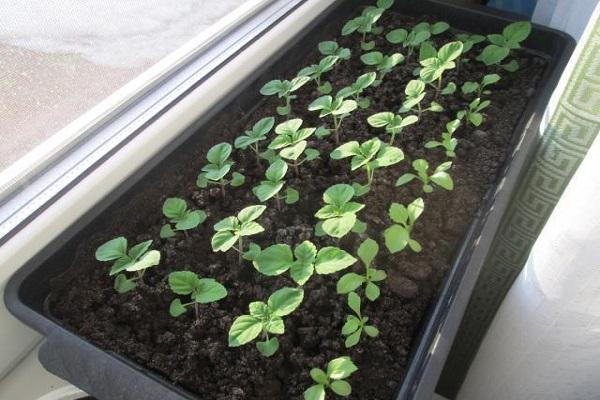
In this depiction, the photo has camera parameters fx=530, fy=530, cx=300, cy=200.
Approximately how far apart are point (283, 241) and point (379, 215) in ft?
0.51

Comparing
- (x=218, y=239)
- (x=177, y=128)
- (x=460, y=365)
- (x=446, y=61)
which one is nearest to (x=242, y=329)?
(x=218, y=239)

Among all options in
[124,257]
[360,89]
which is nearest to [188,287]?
[124,257]

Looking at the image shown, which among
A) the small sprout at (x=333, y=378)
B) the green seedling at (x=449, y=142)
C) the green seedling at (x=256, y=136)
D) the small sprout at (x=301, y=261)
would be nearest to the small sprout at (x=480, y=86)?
the green seedling at (x=449, y=142)

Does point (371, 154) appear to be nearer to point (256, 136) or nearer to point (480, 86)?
point (256, 136)

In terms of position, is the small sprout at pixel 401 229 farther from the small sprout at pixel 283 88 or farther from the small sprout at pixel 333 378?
the small sprout at pixel 283 88

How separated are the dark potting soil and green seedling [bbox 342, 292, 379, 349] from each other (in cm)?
2

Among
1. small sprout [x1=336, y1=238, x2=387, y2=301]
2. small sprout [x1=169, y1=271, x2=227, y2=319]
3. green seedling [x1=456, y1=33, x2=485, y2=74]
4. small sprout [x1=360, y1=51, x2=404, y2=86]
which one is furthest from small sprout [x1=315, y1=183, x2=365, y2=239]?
green seedling [x1=456, y1=33, x2=485, y2=74]

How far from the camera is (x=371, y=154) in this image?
772mm

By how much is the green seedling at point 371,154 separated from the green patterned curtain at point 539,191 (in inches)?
9.4

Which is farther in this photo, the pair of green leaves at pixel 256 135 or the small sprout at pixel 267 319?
the pair of green leaves at pixel 256 135

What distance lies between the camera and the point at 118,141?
769 millimetres

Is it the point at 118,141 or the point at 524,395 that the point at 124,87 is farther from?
the point at 524,395

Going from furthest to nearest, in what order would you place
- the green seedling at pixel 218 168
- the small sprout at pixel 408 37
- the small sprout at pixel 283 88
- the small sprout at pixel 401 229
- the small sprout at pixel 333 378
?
the small sprout at pixel 408 37 → the small sprout at pixel 283 88 → the green seedling at pixel 218 168 → the small sprout at pixel 401 229 → the small sprout at pixel 333 378

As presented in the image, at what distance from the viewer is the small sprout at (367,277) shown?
0.68 meters
